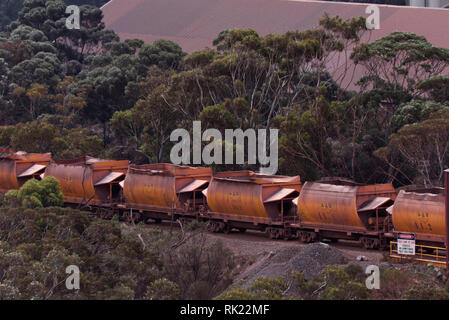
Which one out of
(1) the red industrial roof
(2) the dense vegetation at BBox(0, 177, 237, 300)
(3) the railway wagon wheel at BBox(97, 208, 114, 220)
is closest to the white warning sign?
(2) the dense vegetation at BBox(0, 177, 237, 300)

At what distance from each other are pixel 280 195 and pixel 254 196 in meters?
1.18

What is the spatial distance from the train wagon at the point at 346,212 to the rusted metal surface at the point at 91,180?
41.6 feet

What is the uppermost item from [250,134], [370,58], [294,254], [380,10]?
[380,10]

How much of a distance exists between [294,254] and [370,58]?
34.4 meters

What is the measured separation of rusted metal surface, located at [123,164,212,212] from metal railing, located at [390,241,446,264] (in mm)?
11040

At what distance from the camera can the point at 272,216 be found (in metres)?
33.1

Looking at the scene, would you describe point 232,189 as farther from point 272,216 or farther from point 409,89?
point 409,89

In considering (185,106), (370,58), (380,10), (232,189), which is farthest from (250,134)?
(380,10)

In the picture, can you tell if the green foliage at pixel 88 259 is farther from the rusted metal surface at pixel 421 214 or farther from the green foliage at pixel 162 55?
the green foliage at pixel 162 55

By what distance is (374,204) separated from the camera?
30031 millimetres

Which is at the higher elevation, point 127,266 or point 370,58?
point 370,58

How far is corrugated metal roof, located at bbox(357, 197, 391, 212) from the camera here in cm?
→ 2977

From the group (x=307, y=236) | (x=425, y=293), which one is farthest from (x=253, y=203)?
(x=425, y=293)

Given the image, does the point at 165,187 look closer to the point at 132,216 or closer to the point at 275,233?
the point at 132,216
